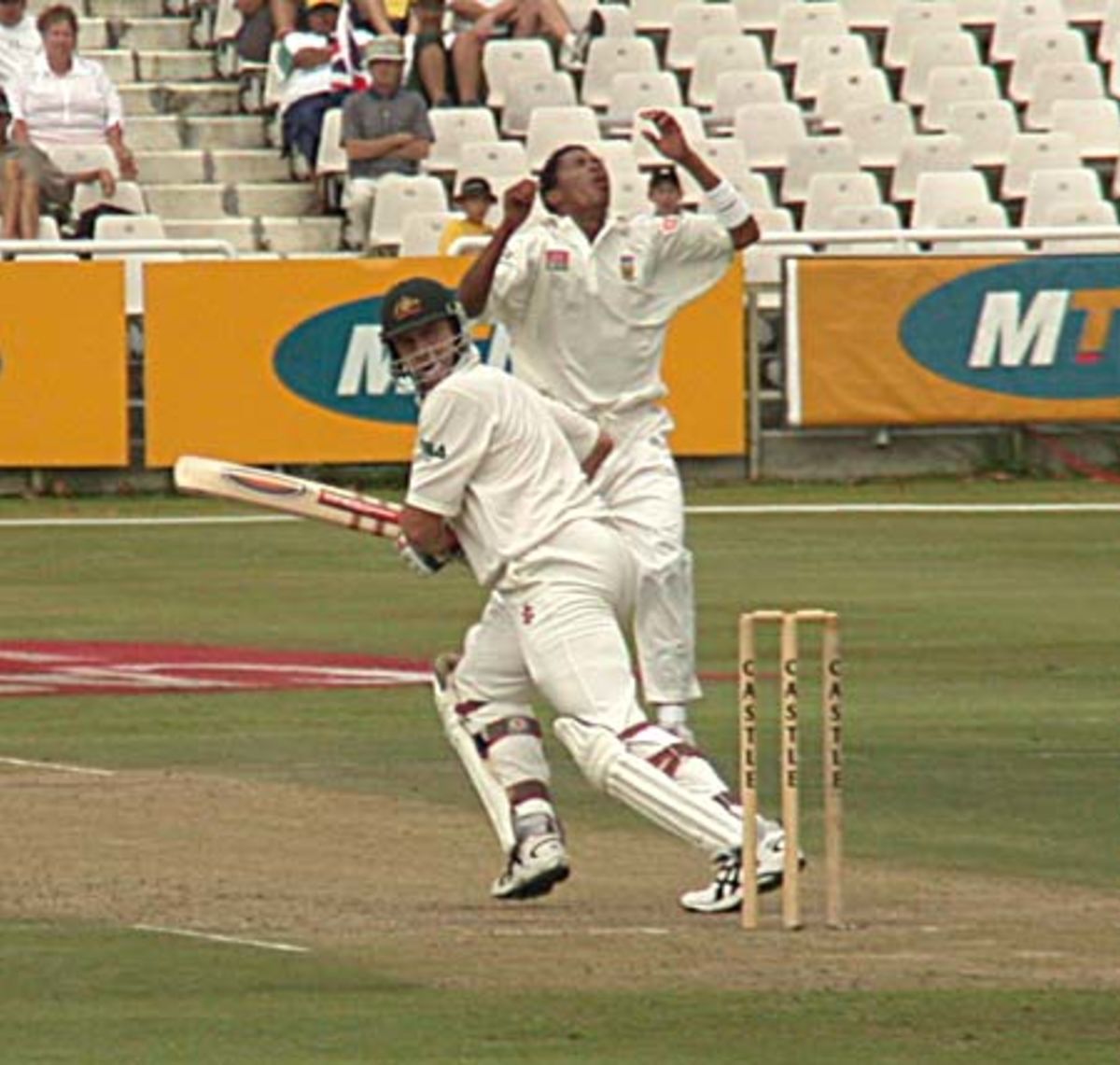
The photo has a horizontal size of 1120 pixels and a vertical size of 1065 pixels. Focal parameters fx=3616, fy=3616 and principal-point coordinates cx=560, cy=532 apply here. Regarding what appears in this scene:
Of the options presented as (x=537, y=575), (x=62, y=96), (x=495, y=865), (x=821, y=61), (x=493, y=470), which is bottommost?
(x=495, y=865)

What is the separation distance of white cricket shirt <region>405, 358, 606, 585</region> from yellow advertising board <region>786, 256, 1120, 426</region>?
45.7 feet

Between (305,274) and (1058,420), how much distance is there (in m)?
4.98

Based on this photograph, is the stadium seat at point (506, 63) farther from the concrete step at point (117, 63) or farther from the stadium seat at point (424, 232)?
the stadium seat at point (424, 232)

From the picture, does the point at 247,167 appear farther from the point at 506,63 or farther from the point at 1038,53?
the point at 1038,53

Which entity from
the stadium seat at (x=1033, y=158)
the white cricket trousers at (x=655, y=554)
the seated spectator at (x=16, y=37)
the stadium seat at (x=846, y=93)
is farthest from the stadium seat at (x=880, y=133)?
the white cricket trousers at (x=655, y=554)

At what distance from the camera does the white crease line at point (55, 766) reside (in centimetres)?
1218

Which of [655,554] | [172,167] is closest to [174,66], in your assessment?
[172,167]

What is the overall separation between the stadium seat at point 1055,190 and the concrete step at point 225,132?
18.8 ft

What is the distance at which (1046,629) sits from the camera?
16.5 metres

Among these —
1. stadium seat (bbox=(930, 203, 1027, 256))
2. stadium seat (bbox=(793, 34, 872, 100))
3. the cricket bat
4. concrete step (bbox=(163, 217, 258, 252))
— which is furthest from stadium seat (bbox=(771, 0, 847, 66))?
the cricket bat

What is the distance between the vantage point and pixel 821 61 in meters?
27.1

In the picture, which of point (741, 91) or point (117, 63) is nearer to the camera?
point (741, 91)

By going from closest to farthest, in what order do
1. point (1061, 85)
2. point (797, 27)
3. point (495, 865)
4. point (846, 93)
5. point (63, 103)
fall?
point (495, 865) → point (63, 103) → point (846, 93) → point (1061, 85) → point (797, 27)

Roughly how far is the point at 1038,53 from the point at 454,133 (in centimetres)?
491
